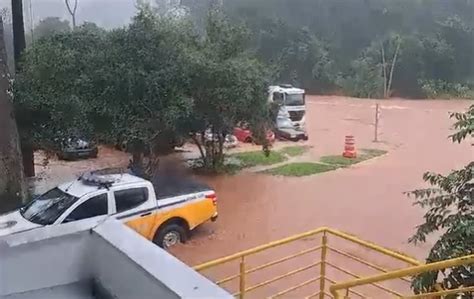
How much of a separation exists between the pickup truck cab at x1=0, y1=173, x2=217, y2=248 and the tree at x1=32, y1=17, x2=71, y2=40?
28.9 inches

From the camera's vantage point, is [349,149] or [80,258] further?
[349,149]

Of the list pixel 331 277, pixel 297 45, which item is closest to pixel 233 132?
pixel 297 45

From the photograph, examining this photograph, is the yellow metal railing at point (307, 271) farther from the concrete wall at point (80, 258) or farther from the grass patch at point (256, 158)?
the grass patch at point (256, 158)

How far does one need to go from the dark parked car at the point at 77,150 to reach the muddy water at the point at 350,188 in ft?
2.41

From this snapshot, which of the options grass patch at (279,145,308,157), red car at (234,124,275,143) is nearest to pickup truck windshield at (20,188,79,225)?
red car at (234,124,275,143)

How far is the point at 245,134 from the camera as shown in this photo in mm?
4152

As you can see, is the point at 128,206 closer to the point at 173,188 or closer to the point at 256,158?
the point at 173,188

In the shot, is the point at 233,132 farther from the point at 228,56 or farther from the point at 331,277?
the point at 331,277

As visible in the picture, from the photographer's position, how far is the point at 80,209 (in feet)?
8.18

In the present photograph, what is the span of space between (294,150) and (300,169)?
0.57 metres

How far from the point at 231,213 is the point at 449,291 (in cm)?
218

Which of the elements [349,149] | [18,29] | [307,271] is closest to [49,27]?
[18,29]

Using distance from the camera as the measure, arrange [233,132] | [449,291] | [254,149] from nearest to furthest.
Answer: [449,291] → [233,132] → [254,149]

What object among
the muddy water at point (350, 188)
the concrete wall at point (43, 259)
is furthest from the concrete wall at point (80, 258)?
the muddy water at point (350, 188)
